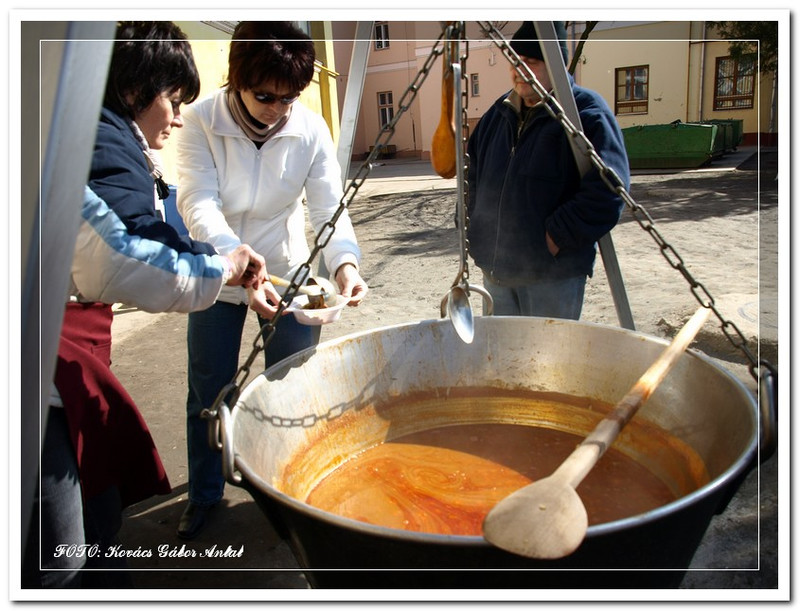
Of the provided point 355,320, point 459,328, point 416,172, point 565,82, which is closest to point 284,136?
point 459,328

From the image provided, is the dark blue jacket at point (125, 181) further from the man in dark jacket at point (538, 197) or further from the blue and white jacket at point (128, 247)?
the man in dark jacket at point (538, 197)

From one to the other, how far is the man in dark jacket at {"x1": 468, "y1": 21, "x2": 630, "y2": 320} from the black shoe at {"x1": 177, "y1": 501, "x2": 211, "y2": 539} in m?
1.34

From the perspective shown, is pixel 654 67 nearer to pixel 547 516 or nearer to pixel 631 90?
pixel 631 90

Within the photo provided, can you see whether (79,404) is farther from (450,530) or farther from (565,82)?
(565,82)

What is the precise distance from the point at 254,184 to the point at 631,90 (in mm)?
14760

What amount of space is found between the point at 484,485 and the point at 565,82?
1290 mm

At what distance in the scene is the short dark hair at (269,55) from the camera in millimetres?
1571

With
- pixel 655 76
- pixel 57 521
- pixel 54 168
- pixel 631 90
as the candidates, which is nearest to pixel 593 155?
pixel 54 168

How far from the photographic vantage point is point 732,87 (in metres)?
15.0

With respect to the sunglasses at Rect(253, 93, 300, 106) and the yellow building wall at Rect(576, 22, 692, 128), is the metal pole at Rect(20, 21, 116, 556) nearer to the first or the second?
the sunglasses at Rect(253, 93, 300, 106)

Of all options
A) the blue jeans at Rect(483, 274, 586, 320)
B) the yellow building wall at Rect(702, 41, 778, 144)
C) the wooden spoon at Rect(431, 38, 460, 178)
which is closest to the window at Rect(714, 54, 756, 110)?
the yellow building wall at Rect(702, 41, 778, 144)

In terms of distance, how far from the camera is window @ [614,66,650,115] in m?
14.2

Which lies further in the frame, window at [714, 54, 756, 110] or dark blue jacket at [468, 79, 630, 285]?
window at [714, 54, 756, 110]
